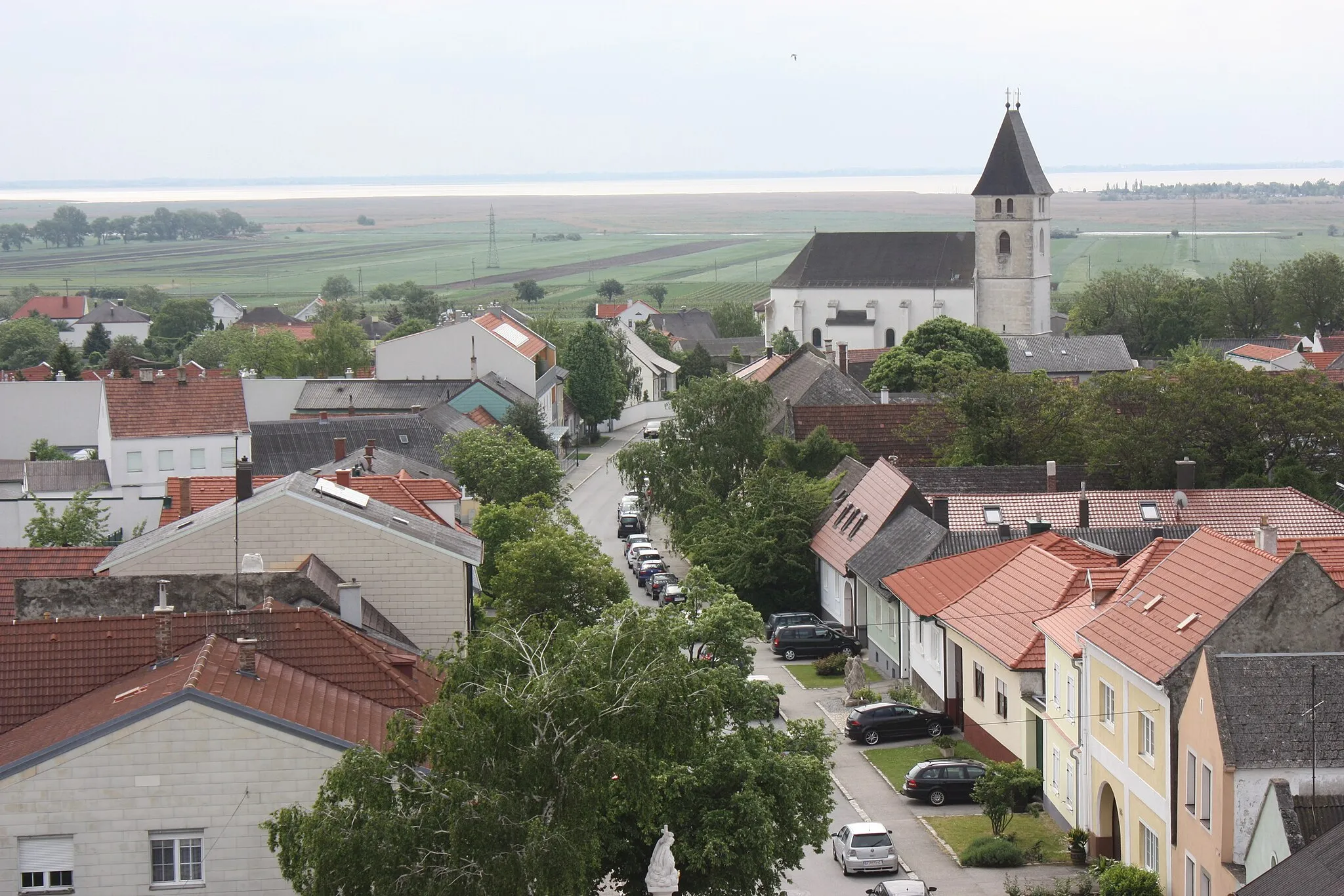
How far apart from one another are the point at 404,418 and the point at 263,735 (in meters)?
51.2

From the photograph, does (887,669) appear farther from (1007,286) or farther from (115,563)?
(1007,286)

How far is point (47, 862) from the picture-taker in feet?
70.7

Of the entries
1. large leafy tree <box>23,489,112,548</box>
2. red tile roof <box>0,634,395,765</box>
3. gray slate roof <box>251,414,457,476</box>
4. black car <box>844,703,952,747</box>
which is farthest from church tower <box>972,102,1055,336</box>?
red tile roof <box>0,634,395,765</box>

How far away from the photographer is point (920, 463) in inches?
2633

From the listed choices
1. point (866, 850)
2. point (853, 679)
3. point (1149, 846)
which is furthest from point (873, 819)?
point (853, 679)

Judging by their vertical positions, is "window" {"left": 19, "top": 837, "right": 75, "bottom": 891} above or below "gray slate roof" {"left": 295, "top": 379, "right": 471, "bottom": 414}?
below

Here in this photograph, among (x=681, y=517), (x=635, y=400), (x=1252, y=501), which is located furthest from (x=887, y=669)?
(x=635, y=400)

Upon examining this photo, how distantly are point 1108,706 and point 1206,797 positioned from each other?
4.75 metres

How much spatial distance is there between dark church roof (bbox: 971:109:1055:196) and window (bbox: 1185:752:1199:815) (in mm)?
106211

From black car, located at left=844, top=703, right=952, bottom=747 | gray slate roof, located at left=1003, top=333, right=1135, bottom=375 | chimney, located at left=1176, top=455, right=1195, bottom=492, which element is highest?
gray slate roof, located at left=1003, top=333, right=1135, bottom=375

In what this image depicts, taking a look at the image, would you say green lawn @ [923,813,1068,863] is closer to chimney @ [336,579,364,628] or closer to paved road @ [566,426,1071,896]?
paved road @ [566,426,1071,896]

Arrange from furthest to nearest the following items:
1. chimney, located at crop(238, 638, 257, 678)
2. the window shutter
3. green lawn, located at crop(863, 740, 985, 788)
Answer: green lawn, located at crop(863, 740, 985, 788), chimney, located at crop(238, 638, 257, 678), the window shutter

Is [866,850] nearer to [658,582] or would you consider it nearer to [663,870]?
[663,870]

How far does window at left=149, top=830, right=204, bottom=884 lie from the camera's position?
859 inches
